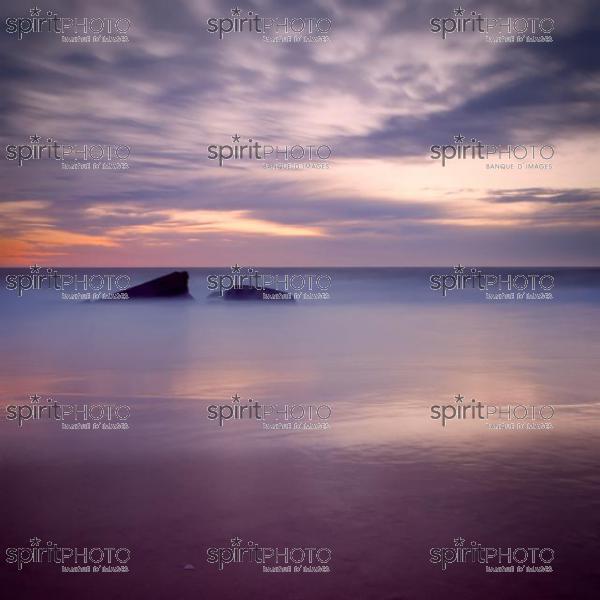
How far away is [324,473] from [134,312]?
60.4 ft

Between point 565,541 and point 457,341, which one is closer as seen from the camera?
point 565,541

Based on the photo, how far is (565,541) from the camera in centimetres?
420

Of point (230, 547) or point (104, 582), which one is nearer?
point (104, 582)

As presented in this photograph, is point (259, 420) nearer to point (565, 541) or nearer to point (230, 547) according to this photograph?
point (230, 547)

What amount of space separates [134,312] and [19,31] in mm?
13313

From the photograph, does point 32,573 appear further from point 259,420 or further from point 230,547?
point 259,420

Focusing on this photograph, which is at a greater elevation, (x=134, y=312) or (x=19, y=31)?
(x=19, y=31)

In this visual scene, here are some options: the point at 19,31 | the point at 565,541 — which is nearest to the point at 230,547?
the point at 565,541

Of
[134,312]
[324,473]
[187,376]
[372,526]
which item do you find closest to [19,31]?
[187,376]

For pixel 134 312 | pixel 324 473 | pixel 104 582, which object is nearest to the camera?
pixel 104 582

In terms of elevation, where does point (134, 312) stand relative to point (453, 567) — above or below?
above

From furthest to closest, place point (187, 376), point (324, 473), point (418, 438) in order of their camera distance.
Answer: point (187, 376) → point (418, 438) → point (324, 473)

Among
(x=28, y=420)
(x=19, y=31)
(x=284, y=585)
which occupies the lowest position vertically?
(x=284, y=585)

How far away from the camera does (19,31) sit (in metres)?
10.4
